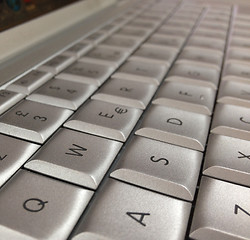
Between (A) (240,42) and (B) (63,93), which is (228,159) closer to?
(B) (63,93)

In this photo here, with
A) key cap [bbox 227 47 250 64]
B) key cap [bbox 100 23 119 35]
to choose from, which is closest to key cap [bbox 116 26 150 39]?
key cap [bbox 100 23 119 35]

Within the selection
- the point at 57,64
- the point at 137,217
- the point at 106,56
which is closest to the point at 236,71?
the point at 106,56

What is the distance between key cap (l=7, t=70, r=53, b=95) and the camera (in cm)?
57

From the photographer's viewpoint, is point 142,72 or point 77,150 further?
point 142,72

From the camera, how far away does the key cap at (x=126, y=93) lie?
569 millimetres

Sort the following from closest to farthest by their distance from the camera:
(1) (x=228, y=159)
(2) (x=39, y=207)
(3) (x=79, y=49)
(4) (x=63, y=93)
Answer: (2) (x=39, y=207), (1) (x=228, y=159), (4) (x=63, y=93), (3) (x=79, y=49)

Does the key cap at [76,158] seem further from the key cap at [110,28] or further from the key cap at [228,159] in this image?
the key cap at [110,28]

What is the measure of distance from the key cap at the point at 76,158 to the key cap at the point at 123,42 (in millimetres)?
429

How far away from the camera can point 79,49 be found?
0.79 m

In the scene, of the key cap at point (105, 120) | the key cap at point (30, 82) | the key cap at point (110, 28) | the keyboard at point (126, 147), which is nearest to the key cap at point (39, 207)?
the keyboard at point (126, 147)

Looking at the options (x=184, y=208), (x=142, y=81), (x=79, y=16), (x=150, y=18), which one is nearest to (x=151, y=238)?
(x=184, y=208)

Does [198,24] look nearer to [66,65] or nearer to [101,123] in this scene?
[66,65]

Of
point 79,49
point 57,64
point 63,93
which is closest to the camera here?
point 63,93

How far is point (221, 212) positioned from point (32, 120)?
0.30m
